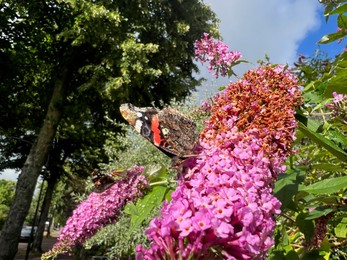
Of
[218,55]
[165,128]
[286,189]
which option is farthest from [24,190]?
[286,189]

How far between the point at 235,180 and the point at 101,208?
109 centimetres

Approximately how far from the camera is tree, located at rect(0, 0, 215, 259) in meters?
10.4

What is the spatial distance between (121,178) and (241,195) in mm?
932

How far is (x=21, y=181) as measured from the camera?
10.1 metres

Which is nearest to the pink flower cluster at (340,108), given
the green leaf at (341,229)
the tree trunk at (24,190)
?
the green leaf at (341,229)

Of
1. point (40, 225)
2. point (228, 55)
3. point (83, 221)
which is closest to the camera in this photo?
point (83, 221)

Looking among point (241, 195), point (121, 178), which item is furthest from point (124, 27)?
point (241, 195)

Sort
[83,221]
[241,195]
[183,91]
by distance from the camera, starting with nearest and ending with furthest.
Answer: [241,195]
[83,221]
[183,91]

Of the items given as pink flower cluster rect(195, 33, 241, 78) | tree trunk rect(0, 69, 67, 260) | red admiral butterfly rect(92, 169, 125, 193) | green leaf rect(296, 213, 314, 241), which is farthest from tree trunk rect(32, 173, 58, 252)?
green leaf rect(296, 213, 314, 241)

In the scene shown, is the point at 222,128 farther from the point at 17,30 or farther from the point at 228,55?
the point at 17,30

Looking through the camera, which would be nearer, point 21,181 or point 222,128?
point 222,128

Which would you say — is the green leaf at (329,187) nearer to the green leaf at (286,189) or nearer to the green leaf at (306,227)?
the green leaf at (286,189)

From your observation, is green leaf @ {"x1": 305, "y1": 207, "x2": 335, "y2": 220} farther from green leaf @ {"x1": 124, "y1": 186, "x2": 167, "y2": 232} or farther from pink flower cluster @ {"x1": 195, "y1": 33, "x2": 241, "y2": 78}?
pink flower cluster @ {"x1": 195, "y1": 33, "x2": 241, "y2": 78}

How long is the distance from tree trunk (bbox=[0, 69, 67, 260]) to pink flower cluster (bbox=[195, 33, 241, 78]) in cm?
844
